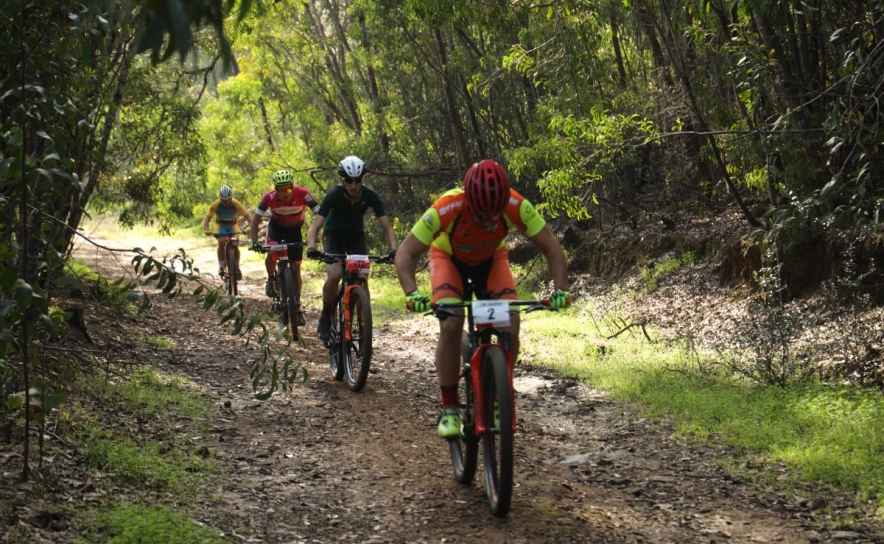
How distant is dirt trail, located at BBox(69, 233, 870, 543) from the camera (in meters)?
5.08

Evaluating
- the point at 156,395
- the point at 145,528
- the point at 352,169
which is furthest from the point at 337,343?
the point at 145,528

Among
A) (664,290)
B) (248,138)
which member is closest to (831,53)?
(664,290)

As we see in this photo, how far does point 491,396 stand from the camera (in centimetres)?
521

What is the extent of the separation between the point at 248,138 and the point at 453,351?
27889 mm

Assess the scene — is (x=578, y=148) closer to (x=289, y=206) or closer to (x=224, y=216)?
(x=289, y=206)

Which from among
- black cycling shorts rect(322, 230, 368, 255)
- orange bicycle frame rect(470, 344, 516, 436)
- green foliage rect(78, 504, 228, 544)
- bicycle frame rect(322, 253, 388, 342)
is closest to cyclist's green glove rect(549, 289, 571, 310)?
orange bicycle frame rect(470, 344, 516, 436)

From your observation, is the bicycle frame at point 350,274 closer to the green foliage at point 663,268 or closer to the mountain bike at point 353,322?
the mountain bike at point 353,322

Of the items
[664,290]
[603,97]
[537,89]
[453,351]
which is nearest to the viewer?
[453,351]

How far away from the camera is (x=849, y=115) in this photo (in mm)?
7875

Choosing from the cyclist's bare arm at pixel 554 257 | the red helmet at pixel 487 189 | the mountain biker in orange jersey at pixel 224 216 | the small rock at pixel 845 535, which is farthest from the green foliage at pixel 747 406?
the mountain biker in orange jersey at pixel 224 216

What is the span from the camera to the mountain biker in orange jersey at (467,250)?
5.54 meters

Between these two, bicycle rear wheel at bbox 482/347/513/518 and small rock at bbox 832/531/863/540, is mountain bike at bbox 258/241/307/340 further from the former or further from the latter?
small rock at bbox 832/531/863/540

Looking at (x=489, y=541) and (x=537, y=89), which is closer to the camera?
(x=489, y=541)

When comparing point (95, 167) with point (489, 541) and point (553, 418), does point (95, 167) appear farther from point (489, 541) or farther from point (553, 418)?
point (489, 541)
